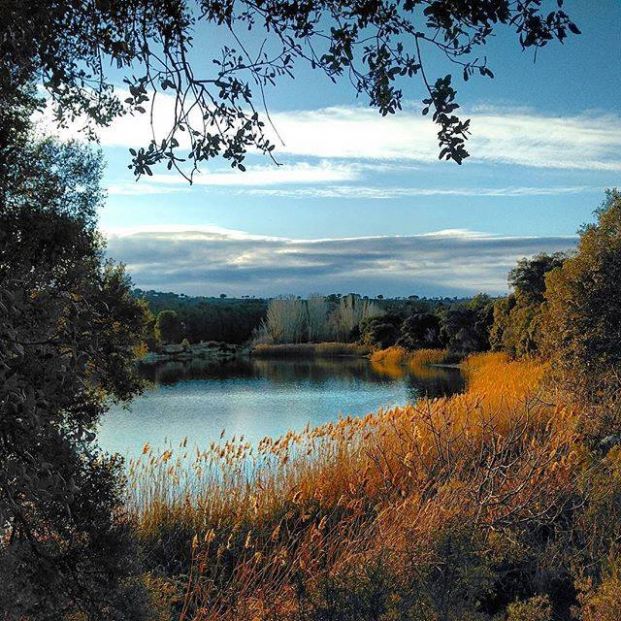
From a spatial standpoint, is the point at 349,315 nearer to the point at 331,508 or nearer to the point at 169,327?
the point at 169,327


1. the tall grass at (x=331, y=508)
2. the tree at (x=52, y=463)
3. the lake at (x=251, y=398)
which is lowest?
the lake at (x=251, y=398)

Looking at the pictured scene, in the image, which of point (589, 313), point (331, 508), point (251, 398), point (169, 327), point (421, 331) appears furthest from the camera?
point (169, 327)

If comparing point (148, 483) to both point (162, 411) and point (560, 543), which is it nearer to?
point (560, 543)

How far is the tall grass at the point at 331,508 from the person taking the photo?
439cm

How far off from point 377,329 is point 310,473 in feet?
122

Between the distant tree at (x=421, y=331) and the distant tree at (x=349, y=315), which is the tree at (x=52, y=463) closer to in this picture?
the distant tree at (x=421, y=331)

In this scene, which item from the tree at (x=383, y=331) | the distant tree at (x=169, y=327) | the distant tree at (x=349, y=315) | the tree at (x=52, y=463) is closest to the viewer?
the tree at (x=52, y=463)

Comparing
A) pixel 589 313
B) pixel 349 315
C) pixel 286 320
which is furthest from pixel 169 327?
pixel 589 313

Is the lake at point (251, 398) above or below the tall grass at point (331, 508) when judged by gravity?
below

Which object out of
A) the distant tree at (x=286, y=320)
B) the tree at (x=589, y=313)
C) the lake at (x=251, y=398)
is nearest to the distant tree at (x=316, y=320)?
the distant tree at (x=286, y=320)

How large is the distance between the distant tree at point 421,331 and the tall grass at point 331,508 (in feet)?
98.4

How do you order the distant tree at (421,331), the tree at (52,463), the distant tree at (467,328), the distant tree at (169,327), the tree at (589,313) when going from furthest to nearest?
the distant tree at (169,327) < the distant tree at (421,331) < the distant tree at (467,328) < the tree at (589,313) < the tree at (52,463)

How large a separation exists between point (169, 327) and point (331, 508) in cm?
4333

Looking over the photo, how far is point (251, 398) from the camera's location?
22.5 m
